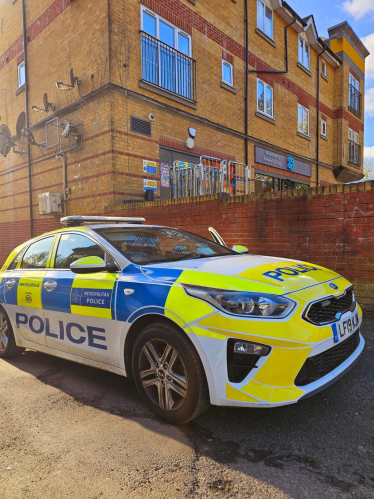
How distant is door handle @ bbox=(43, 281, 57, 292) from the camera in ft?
11.2

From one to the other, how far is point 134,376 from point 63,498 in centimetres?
95

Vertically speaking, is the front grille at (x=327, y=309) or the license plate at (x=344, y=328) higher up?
the front grille at (x=327, y=309)

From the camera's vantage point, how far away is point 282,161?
1459cm

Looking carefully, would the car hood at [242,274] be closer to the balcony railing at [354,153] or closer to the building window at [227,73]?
the building window at [227,73]

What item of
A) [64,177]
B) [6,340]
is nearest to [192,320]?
[6,340]

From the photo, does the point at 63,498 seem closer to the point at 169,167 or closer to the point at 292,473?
the point at 292,473

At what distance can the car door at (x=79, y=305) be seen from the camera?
2.88 m

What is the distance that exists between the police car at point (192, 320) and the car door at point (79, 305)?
10 mm

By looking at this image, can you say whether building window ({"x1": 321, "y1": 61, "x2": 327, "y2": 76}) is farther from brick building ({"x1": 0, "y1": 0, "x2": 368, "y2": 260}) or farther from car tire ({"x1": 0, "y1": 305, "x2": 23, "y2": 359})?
car tire ({"x1": 0, "y1": 305, "x2": 23, "y2": 359})

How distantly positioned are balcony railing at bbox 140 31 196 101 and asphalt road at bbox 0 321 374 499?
27.5ft

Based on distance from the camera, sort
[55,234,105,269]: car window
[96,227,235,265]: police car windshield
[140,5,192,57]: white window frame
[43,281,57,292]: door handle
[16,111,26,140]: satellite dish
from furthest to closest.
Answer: [16,111,26,140]: satellite dish
[140,5,192,57]: white window frame
[43,281,57,292]: door handle
[55,234,105,269]: car window
[96,227,235,265]: police car windshield

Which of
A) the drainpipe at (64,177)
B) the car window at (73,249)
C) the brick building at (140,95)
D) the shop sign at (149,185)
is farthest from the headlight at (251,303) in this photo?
the drainpipe at (64,177)

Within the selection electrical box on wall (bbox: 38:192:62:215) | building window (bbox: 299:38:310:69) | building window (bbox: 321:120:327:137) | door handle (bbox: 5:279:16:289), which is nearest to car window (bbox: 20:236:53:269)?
door handle (bbox: 5:279:16:289)

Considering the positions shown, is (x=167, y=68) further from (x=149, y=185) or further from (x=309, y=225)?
(x=309, y=225)
